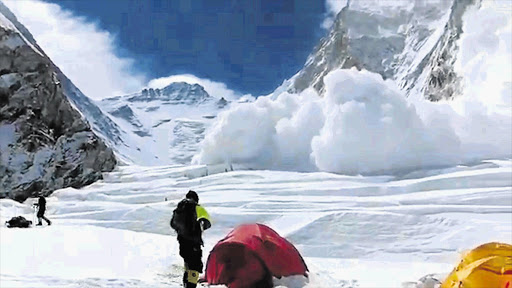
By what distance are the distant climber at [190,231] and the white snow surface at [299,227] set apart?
→ 1400 mm

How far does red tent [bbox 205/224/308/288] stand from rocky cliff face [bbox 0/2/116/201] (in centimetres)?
5457

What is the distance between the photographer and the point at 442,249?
21438 mm

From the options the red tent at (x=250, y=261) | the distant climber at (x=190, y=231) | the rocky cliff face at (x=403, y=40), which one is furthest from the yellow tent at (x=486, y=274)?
the rocky cliff face at (x=403, y=40)

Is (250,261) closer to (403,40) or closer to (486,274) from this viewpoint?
(486,274)

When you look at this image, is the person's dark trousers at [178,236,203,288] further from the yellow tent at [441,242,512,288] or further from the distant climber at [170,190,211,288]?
the yellow tent at [441,242,512,288]

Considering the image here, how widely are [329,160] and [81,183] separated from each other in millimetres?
27386

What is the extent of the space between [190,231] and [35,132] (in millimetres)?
60900

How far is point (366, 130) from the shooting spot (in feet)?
218

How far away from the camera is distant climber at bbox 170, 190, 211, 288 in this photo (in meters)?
8.18

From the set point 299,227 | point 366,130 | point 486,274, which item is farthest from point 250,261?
point 366,130

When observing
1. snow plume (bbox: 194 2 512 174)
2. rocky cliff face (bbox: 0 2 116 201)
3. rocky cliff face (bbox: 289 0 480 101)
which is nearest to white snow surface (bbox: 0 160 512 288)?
rocky cliff face (bbox: 0 2 116 201)

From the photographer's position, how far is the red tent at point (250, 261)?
993cm

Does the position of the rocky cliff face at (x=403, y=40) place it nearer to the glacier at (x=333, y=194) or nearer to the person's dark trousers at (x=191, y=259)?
the glacier at (x=333, y=194)

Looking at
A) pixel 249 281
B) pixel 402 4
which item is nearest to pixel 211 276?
pixel 249 281
